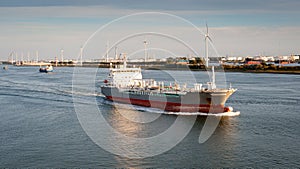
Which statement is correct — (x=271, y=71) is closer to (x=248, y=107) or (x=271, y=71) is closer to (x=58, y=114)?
(x=248, y=107)

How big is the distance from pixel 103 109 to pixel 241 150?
1145 cm

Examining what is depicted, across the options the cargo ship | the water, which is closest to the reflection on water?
the water

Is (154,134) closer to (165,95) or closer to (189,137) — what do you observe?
(189,137)

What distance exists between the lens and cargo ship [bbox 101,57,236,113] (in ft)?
64.3

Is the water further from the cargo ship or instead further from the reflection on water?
the cargo ship

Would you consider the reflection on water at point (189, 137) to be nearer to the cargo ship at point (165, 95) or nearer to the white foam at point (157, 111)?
the white foam at point (157, 111)

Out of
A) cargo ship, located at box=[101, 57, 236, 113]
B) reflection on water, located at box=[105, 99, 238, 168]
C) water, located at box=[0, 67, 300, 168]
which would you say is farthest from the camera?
cargo ship, located at box=[101, 57, 236, 113]

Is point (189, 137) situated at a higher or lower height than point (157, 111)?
lower

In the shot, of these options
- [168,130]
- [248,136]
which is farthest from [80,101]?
[248,136]

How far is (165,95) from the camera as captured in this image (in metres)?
21.0

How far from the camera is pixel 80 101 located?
2528 cm

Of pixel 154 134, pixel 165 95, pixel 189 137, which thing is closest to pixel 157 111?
pixel 165 95

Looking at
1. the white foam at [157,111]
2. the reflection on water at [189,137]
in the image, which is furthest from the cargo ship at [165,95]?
the reflection on water at [189,137]

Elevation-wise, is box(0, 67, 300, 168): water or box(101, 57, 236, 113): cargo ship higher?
box(101, 57, 236, 113): cargo ship
